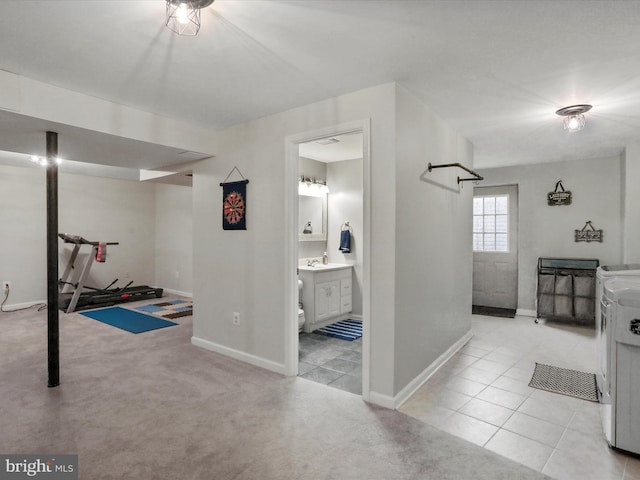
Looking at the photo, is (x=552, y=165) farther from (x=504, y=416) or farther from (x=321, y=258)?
(x=504, y=416)

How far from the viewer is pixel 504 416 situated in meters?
2.59

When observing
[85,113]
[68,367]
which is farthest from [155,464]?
[85,113]

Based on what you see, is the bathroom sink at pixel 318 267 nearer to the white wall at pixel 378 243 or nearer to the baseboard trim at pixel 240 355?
the white wall at pixel 378 243

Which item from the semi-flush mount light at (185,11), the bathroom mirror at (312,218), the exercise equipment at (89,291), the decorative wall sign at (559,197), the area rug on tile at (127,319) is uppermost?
the semi-flush mount light at (185,11)

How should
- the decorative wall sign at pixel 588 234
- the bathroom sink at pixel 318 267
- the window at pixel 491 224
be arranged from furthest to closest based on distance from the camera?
the window at pixel 491 224, the decorative wall sign at pixel 588 234, the bathroom sink at pixel 318 267

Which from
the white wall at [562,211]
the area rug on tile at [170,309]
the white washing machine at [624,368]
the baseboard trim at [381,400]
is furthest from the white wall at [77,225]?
the white washing machine at [624,368]

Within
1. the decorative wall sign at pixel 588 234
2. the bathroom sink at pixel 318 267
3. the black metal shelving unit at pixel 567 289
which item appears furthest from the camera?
the decorative wall sign at pixel 588 234

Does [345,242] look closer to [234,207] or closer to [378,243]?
[234,207]

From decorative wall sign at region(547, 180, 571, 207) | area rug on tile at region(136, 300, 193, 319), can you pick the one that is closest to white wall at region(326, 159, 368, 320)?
area rug on tile at region(136, 300, 193, 319)

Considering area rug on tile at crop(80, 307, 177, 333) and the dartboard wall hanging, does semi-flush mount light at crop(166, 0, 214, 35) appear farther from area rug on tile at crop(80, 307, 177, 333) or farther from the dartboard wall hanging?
area rug on tile at crop(80, 307, 177, 333)

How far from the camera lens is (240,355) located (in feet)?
11.9

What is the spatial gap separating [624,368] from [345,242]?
3.51m

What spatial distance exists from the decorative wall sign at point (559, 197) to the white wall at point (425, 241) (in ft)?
7.16

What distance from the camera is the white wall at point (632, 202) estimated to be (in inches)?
168
